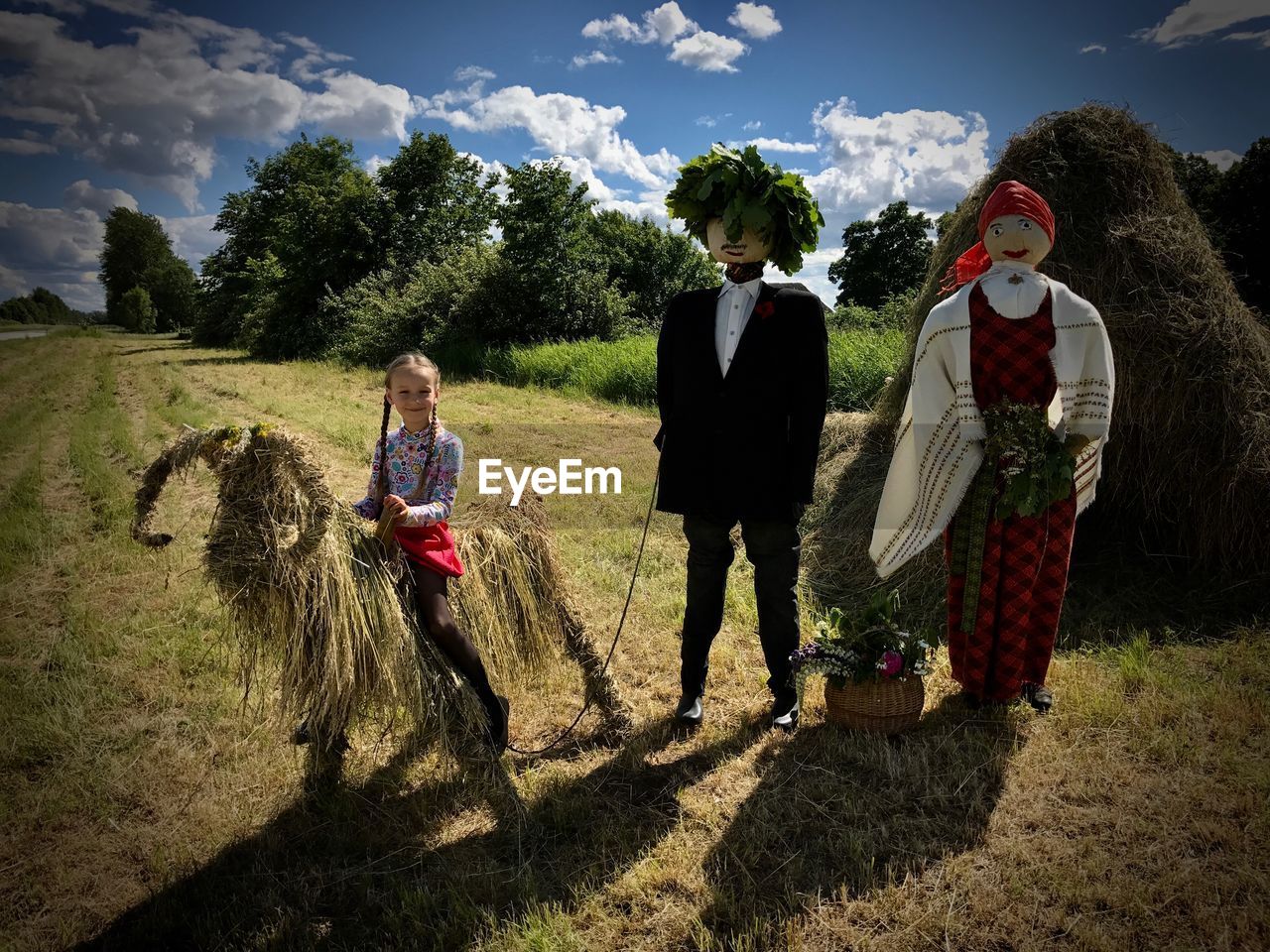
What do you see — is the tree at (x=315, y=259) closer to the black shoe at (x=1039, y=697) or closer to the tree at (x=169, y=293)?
the black shoe at (x=1039, y=697)

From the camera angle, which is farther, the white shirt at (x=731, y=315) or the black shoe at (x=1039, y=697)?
Answer: the black shoe at (x=1039, y=697)

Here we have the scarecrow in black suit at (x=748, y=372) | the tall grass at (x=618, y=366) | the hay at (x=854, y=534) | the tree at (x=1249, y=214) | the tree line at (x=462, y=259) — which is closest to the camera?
the scarecrow in black suit at (x=748, y=372)

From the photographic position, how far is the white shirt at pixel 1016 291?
299 centimetres

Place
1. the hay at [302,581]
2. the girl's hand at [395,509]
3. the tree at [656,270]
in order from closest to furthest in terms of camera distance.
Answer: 1. the hay at [302,581]
2. the girl's hand at [395,509]
3. the tree at [656,270]

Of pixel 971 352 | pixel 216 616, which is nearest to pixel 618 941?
pixel 971 352

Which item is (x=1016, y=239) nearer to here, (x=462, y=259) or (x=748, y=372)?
(x=748, y=372)

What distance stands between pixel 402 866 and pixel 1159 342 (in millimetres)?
4782

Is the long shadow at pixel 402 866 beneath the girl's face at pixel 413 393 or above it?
beneath

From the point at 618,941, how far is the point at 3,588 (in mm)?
4986

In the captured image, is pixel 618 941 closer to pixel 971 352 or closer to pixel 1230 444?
pixel 971 352

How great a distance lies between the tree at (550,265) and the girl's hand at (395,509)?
1448 cm

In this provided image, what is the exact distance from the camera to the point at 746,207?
280 centimetres

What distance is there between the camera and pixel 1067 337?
2986 mm

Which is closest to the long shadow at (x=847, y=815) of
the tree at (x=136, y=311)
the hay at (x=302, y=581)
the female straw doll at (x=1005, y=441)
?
the female straw doll at (x=1005, y=441)
